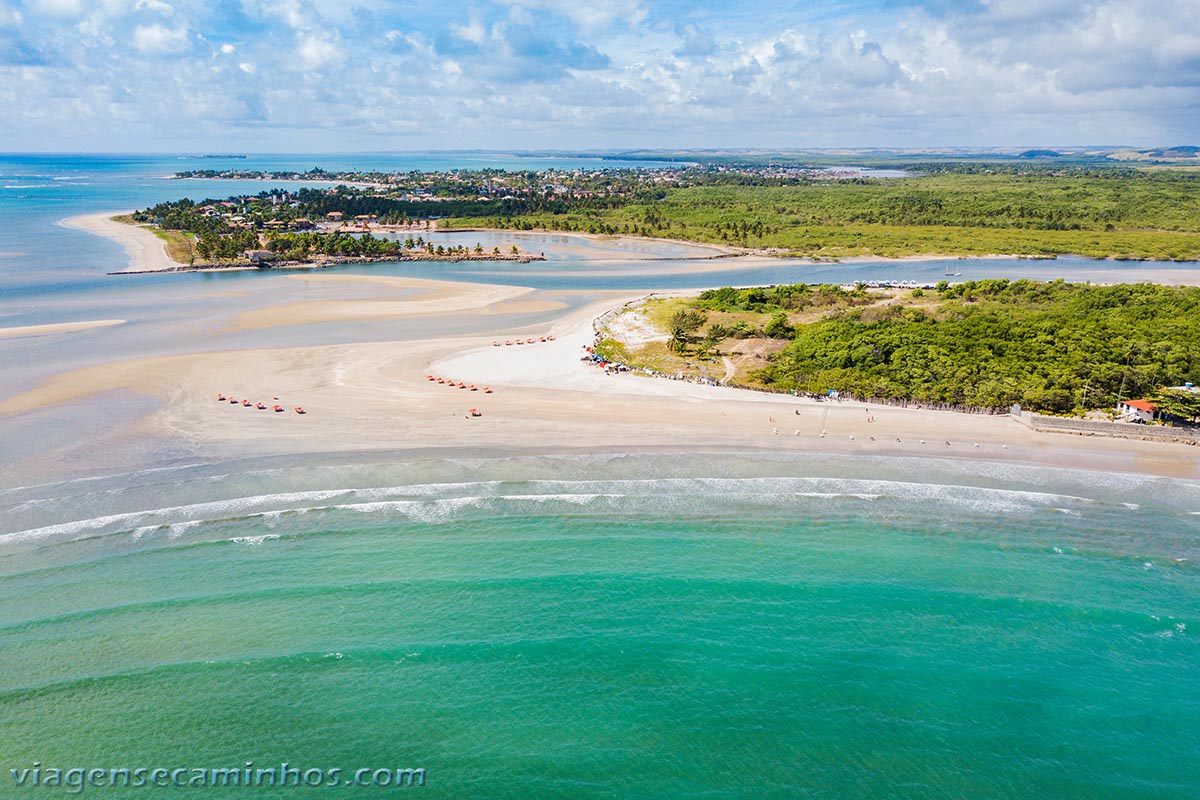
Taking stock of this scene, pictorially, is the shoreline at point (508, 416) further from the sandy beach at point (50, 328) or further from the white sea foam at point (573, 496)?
the sandy beach at point (50, 328)

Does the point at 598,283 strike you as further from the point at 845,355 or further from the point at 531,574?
the point at 531,574

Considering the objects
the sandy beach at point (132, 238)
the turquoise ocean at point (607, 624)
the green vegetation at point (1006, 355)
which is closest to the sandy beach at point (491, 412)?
the turquoise ocean at point (607, 624)

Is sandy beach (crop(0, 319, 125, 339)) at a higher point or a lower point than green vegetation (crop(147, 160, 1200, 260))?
lower

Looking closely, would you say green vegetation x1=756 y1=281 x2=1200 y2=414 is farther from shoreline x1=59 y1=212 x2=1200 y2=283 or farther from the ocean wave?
shoreline x1=59 y1=212 x2=1200 y2=283

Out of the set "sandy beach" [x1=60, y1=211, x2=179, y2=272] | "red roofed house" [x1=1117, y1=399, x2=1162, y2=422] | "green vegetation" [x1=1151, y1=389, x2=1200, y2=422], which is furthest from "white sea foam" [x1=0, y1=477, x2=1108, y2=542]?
"sandy beach" [x1=60, y1=211, x2=179, y2=272]

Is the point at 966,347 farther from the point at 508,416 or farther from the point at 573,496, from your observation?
the point at 573,496

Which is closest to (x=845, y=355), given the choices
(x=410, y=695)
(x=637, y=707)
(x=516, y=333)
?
(x=516, y=333)

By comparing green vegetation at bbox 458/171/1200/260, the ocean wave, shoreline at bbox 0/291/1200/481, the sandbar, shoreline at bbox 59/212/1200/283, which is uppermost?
green vegetation at bbox 458/171/1200/260
